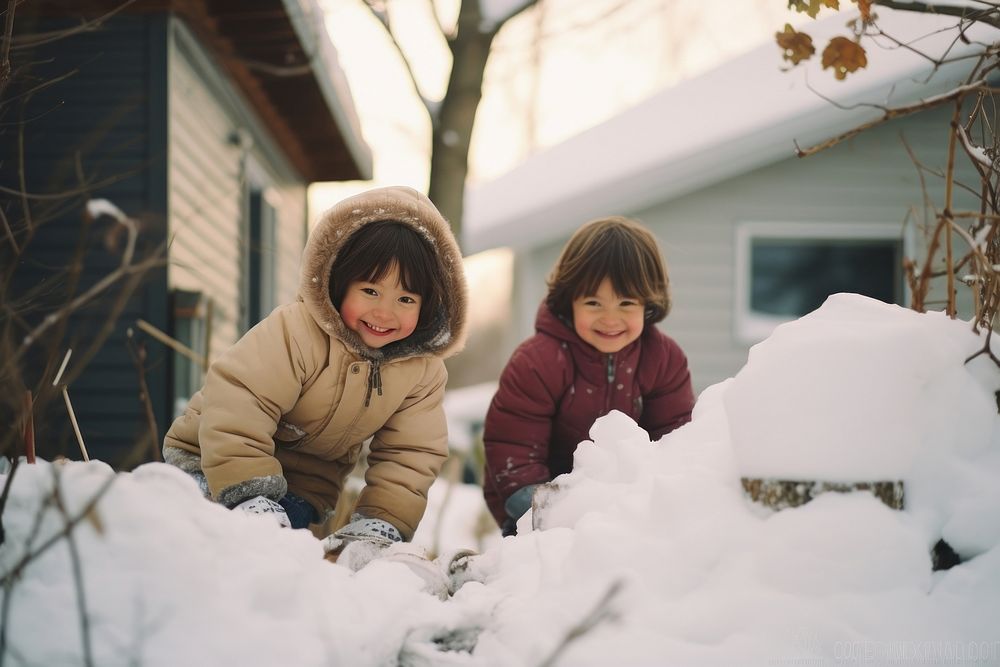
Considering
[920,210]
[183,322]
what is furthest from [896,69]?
[183,322]

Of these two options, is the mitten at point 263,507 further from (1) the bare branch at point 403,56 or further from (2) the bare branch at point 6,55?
(1) the bare branch at point 403,56

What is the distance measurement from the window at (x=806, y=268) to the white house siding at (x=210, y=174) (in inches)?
174

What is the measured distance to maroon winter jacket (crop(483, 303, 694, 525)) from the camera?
2.83 m

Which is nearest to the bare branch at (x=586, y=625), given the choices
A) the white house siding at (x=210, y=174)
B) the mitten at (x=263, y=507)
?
the mitten at (x=263, y=507)

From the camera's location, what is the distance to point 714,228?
730 centimetres

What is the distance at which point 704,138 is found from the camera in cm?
677

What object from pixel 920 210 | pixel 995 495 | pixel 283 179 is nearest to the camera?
pixel 995 495

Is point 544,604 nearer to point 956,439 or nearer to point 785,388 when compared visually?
point 785,388

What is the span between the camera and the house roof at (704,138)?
6.59 metres

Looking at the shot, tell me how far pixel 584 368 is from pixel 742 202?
4954mm

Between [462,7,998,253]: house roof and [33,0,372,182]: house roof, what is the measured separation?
1.69 m

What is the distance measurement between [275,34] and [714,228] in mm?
3921

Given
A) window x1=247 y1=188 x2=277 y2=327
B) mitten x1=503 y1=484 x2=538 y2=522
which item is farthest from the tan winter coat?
window x1=247 y1=188 x2=277 y2=327

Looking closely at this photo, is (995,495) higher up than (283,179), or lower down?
lower down
